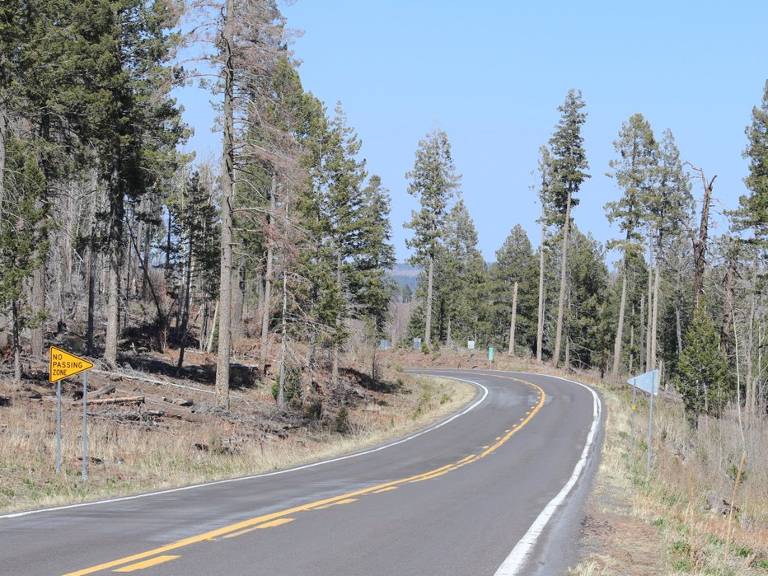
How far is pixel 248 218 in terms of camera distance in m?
35.2

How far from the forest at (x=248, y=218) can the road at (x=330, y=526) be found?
11.0 metres

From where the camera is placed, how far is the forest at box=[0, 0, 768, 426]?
26406mm

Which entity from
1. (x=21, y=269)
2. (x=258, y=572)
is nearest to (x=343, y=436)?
(x=21, y=269)

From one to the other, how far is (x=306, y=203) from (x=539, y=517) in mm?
31734

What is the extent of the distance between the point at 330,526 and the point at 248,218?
25.7 metres

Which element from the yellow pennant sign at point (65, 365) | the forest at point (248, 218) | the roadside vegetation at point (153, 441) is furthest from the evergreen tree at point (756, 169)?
the yellow pennant sign at point (65, 365)

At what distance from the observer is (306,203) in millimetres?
42656

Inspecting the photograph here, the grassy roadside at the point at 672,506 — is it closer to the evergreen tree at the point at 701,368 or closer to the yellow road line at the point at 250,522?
the evergreen tree at the point at 701,368

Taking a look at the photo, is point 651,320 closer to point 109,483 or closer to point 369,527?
point 109,483

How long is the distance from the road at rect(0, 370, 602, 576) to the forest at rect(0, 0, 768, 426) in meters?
11.0

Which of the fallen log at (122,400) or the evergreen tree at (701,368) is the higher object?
the evergreen tree at (701,368)

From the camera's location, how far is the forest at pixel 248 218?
26406 mm

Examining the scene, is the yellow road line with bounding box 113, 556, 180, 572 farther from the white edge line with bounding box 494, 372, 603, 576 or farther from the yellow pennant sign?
the yellow pennant sign

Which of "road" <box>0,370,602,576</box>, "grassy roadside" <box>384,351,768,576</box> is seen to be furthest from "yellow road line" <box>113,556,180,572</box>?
"grassy roadside" <box>384,351,768,576</box>
